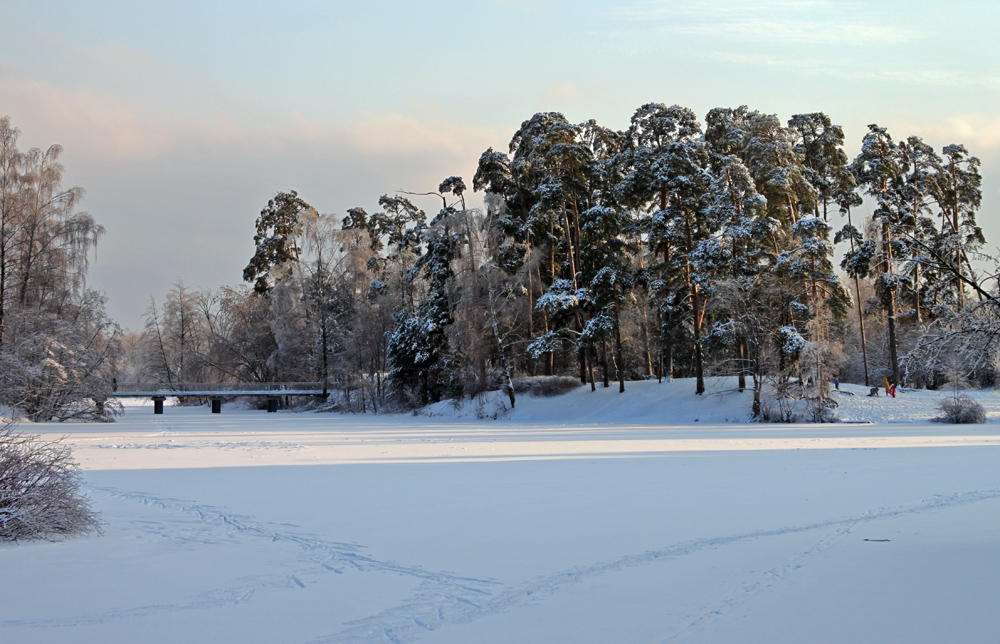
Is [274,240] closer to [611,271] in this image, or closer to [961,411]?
[611,271]

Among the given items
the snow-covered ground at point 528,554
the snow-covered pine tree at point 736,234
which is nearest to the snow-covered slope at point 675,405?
the snow-covered pine tree at point 736,234

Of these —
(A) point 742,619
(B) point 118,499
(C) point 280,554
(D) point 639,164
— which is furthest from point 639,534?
(D) point 639,164

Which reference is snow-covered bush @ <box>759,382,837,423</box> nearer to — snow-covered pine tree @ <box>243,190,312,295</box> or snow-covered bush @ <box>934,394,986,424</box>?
snow-covered bush @ <box>934,394,986,424</box>

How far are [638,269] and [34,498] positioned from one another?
32799 millimetres

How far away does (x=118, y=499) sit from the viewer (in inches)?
404

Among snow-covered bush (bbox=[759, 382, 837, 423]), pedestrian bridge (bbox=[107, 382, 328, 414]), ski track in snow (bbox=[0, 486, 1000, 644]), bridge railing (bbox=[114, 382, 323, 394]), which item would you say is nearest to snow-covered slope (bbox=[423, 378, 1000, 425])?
snow-covered bush (bbox=[759, 382, 837, 423])

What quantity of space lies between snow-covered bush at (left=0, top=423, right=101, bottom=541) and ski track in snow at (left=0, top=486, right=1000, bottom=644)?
111cm

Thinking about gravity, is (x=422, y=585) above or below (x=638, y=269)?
below

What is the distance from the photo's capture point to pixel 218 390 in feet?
171

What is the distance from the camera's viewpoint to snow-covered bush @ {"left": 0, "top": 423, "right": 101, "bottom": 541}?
720 cm

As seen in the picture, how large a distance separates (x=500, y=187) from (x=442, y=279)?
6252 millimetres

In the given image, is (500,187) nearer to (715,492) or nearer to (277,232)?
(277,232)

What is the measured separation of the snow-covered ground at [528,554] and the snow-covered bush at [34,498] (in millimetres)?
226

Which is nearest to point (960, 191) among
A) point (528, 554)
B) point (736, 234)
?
Result: point (736, 234)
